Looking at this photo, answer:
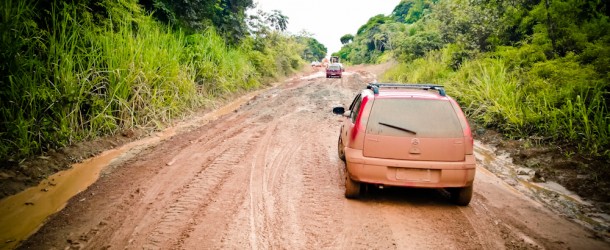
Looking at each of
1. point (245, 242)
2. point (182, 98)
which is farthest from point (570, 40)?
point (182, 98)

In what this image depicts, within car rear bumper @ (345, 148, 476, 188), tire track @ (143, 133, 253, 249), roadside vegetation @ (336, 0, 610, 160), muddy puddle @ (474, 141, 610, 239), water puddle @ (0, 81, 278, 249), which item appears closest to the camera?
tire track @ (143, 133, 253, 249)

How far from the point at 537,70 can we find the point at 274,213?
8.05 metres

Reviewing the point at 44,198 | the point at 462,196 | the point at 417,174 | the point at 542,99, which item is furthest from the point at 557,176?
the point at 44,198

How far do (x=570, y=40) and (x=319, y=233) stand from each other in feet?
30.4

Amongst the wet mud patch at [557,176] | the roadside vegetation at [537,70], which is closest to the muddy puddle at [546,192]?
the wet mud patch at [557,176]

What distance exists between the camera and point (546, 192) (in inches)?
194

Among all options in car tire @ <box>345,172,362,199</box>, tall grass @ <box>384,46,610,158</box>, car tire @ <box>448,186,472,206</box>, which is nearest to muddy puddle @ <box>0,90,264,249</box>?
car tire @ <box>345,172,362,199</box>

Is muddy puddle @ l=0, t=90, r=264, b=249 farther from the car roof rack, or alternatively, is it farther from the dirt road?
the car roof rack

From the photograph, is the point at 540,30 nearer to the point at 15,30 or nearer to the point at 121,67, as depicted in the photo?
the point at 121,67

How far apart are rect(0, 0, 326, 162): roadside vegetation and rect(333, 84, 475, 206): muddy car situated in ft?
16.7

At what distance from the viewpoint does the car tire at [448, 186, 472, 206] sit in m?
4.13

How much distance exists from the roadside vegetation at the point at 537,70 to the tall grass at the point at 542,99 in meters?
0.01

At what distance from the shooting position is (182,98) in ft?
31.8

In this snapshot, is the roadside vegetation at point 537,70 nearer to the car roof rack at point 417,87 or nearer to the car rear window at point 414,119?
the car roof rack at point 417,87
